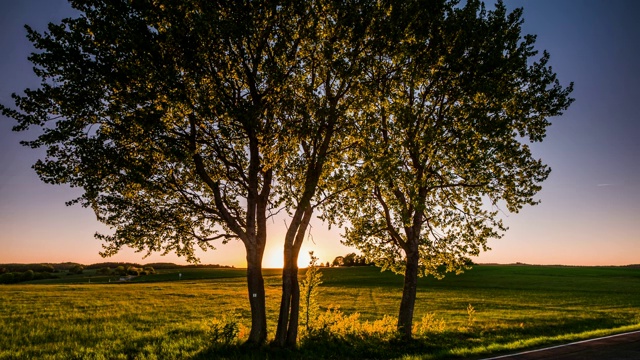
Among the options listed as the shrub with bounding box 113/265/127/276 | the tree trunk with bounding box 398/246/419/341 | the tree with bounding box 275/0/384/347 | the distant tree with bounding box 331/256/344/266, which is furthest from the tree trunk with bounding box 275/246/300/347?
the distant tree with bounding box 331/256/344/266

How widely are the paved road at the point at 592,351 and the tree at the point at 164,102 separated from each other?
32.8 feet

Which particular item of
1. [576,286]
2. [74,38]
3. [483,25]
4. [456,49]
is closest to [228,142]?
[74,38]

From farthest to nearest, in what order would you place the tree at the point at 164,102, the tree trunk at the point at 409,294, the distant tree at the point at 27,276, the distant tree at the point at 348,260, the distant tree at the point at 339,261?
1. the distant tree at the point at 339,261
2. the distant tree at the point at 348,260
3. the distant tree at the point at 27,276
4. the tree trunk at the point at 409,294
5. the tree at the point at 164,102

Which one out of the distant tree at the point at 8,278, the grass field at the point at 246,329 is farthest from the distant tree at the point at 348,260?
the distant tree at the point at 8,278

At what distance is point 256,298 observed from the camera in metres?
15.7

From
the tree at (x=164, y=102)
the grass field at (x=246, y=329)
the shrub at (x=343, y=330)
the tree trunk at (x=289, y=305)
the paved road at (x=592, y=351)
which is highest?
the tree at (x=164, y=102)

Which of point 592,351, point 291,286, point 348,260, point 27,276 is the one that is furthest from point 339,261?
point 592,351

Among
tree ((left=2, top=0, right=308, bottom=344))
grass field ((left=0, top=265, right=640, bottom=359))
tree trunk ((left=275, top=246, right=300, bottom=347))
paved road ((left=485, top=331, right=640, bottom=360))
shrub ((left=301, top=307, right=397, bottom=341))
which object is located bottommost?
grass field ((left=0, top=265, right=640, bottom=359))

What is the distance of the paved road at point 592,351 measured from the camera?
535 inches

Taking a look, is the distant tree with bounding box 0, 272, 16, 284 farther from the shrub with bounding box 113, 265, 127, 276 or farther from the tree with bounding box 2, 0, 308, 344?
the tree with bounding box 2, 0, 308, 344

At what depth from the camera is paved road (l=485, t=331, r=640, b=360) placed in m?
13.6

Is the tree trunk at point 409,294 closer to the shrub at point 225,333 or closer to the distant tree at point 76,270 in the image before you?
the shrub at point 225,333

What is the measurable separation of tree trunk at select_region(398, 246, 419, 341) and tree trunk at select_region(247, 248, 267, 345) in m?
6.76

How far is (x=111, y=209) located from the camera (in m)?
15.0
